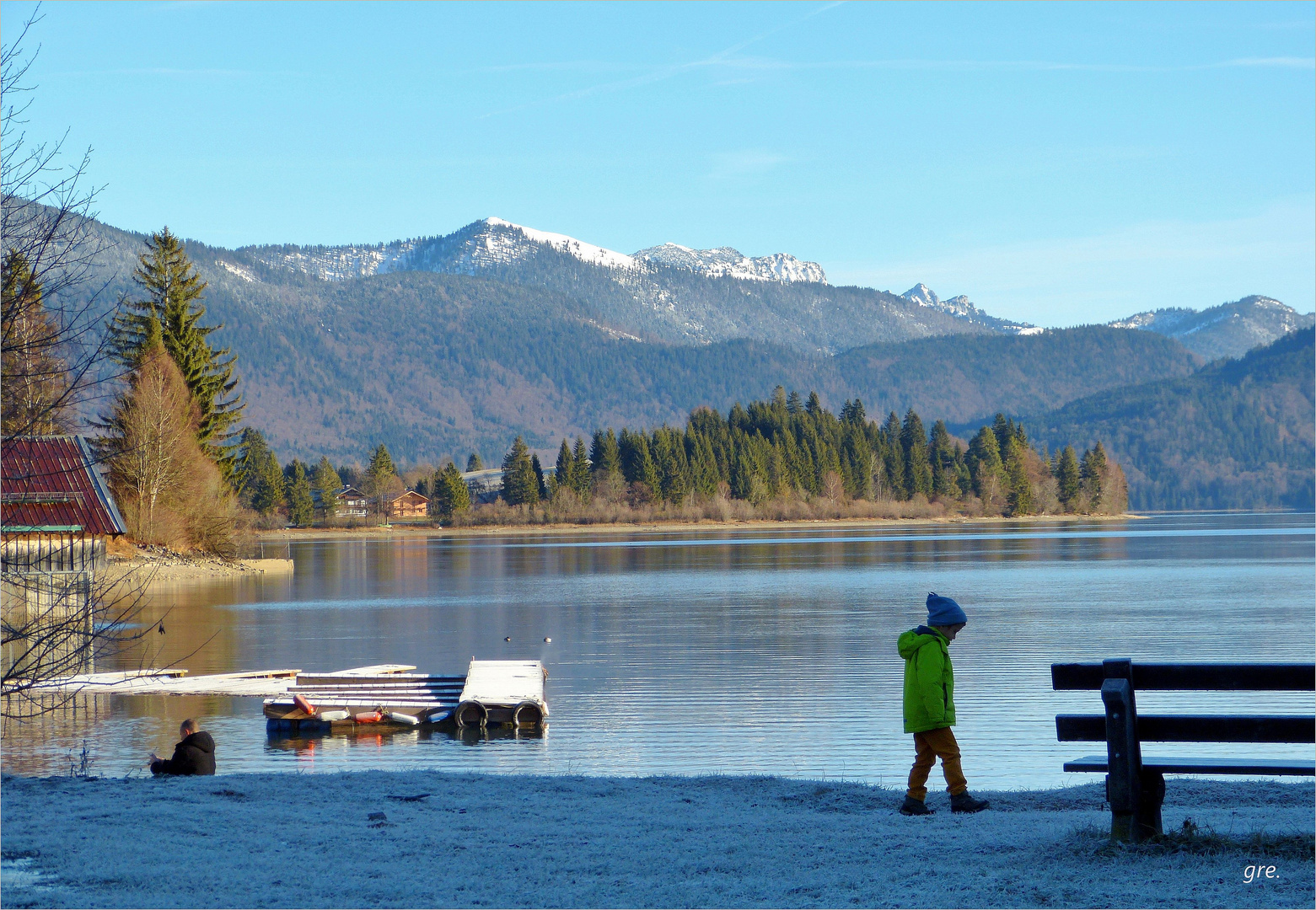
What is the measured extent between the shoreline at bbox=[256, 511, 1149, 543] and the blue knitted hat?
424ft

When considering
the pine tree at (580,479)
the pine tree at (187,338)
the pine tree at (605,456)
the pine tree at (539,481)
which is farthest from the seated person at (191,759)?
the pine tree at (539,481)

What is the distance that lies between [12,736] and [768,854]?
50.2ft

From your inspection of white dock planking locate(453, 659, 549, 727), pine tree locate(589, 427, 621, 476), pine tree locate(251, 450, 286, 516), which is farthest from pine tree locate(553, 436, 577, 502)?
white dock planking locate(453, 659, 549, 727)

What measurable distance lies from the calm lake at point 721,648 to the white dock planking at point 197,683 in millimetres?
355

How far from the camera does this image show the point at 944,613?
10773 mm

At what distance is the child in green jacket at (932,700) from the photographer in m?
10.7

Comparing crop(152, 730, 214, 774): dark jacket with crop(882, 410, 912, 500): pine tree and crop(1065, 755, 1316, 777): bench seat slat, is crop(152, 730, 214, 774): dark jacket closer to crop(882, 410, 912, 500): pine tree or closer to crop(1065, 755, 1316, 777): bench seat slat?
crop(1065, 755, 1316, 777): bench seat slat

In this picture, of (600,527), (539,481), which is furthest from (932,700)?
(539,481)

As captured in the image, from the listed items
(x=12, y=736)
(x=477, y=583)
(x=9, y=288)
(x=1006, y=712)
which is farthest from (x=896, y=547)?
(x=9, y=288)

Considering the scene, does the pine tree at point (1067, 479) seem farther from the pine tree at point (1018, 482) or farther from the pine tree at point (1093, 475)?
the pine tree at point (1018, 482)

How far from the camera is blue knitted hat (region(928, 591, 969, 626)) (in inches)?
422

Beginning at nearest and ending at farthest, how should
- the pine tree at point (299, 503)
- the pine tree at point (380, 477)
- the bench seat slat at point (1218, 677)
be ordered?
the bench seat slat at point (1218, 677), the pine tree at point (299, 503), the pine tree at point (380, 477)

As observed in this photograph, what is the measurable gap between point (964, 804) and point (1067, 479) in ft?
597

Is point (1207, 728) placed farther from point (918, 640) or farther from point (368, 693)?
point (368, 693)
